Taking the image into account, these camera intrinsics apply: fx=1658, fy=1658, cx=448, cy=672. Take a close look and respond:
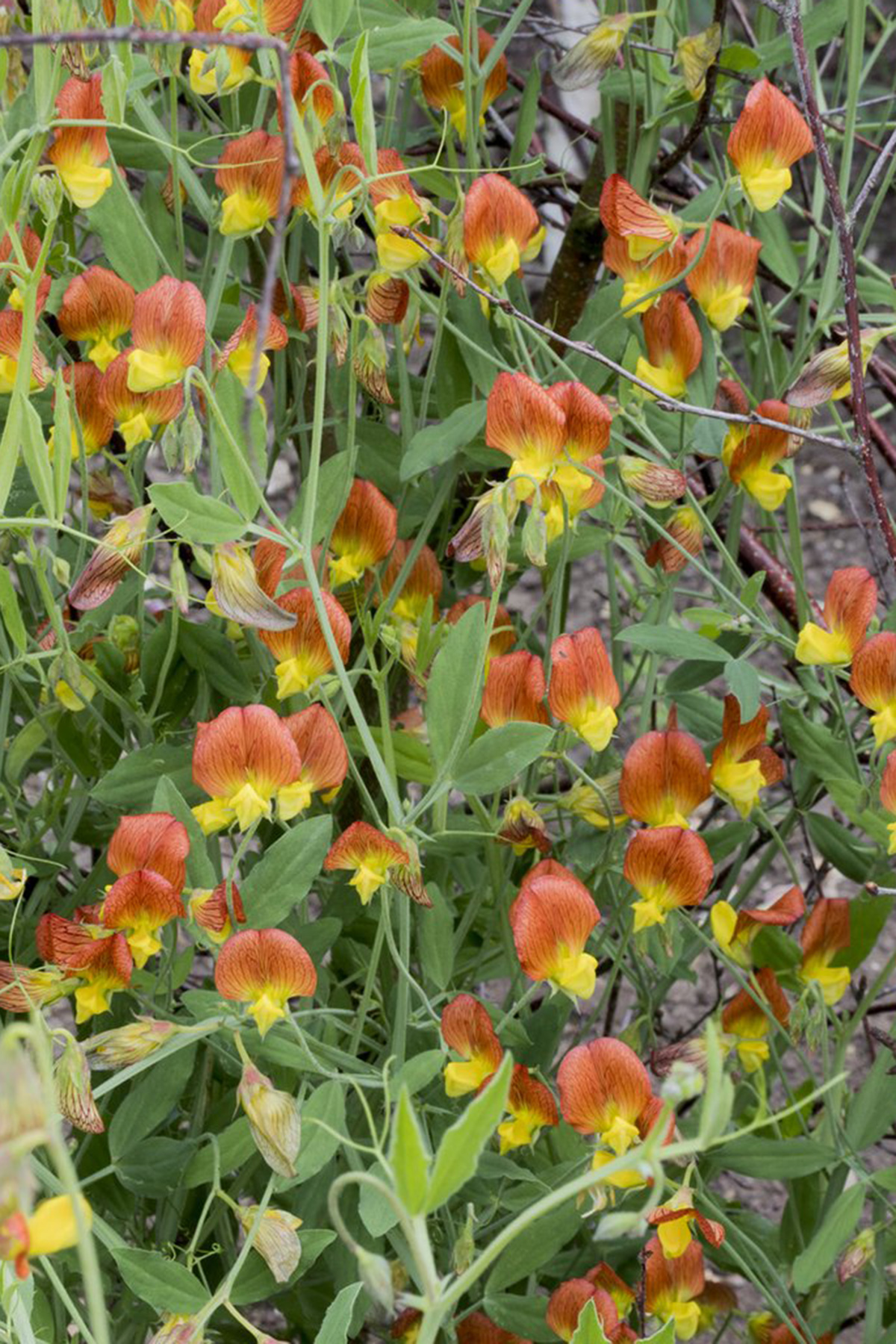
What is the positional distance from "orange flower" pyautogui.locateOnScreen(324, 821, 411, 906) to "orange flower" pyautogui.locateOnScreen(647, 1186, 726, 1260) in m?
0.22

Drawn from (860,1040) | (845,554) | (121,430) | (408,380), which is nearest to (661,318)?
(408,380)

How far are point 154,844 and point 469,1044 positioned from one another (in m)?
0.21

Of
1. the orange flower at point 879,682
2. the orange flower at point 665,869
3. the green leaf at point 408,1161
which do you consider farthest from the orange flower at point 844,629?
the green leaf at point 408,1161

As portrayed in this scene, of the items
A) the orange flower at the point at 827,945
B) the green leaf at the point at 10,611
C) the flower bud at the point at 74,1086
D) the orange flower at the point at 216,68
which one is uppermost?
the orange flower at the point at 216,68

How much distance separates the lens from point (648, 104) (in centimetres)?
107

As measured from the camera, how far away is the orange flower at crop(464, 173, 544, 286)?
0.92 meters

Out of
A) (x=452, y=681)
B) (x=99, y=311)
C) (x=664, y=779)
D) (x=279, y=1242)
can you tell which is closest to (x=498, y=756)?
(x=452, y=681)

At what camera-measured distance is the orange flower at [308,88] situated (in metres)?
0.83

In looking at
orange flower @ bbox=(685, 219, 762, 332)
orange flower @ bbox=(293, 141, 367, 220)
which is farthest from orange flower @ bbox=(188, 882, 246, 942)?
orange flower @ bbox=(685, 219, 762, 332)

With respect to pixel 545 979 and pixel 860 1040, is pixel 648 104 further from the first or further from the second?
pixel 860 1040

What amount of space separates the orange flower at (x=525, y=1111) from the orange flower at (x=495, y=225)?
45 cm

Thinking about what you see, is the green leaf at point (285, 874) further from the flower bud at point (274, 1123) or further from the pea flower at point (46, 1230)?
the pea flower at point (46, 1230)

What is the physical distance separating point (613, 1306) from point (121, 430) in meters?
0.57

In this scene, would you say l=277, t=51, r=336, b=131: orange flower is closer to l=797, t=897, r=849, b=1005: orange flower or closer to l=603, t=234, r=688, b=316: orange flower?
l=603, t=234, r=688, b=316: orange flower
